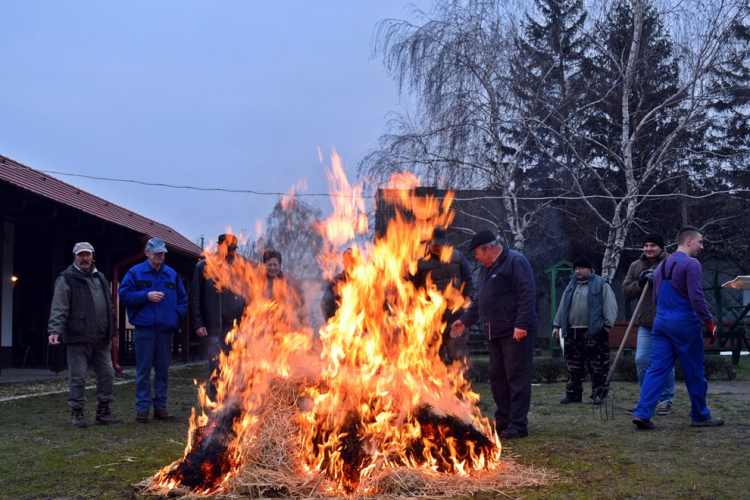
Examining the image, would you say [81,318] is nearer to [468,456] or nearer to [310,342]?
[310,342]

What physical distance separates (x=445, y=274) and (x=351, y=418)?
3651 mm

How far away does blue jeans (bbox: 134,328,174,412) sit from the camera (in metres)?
7.88

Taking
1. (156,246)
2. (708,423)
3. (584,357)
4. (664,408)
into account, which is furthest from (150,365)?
Result: (708,423)

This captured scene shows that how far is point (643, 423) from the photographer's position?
6.78 m

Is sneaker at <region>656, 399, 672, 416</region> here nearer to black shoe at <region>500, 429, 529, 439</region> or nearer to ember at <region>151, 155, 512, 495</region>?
black shoe at <region>500, 429, 529, 439</region>

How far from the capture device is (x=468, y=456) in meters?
5.12

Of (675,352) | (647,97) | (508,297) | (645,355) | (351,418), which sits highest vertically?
(647,97)

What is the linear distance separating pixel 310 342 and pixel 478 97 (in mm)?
16644

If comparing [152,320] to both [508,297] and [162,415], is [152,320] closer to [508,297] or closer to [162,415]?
[162,415]

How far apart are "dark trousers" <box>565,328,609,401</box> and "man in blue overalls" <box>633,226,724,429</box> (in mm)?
2134

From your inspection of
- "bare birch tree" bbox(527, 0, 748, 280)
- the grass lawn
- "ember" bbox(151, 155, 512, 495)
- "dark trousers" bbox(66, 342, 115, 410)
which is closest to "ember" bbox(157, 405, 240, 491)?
"ember" bbox(151, 155, 512, 495)

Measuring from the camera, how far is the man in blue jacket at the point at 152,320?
7.92 m

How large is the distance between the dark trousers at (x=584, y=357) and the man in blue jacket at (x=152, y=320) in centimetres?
482

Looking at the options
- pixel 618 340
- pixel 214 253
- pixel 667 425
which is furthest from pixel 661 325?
pixel 618 340
